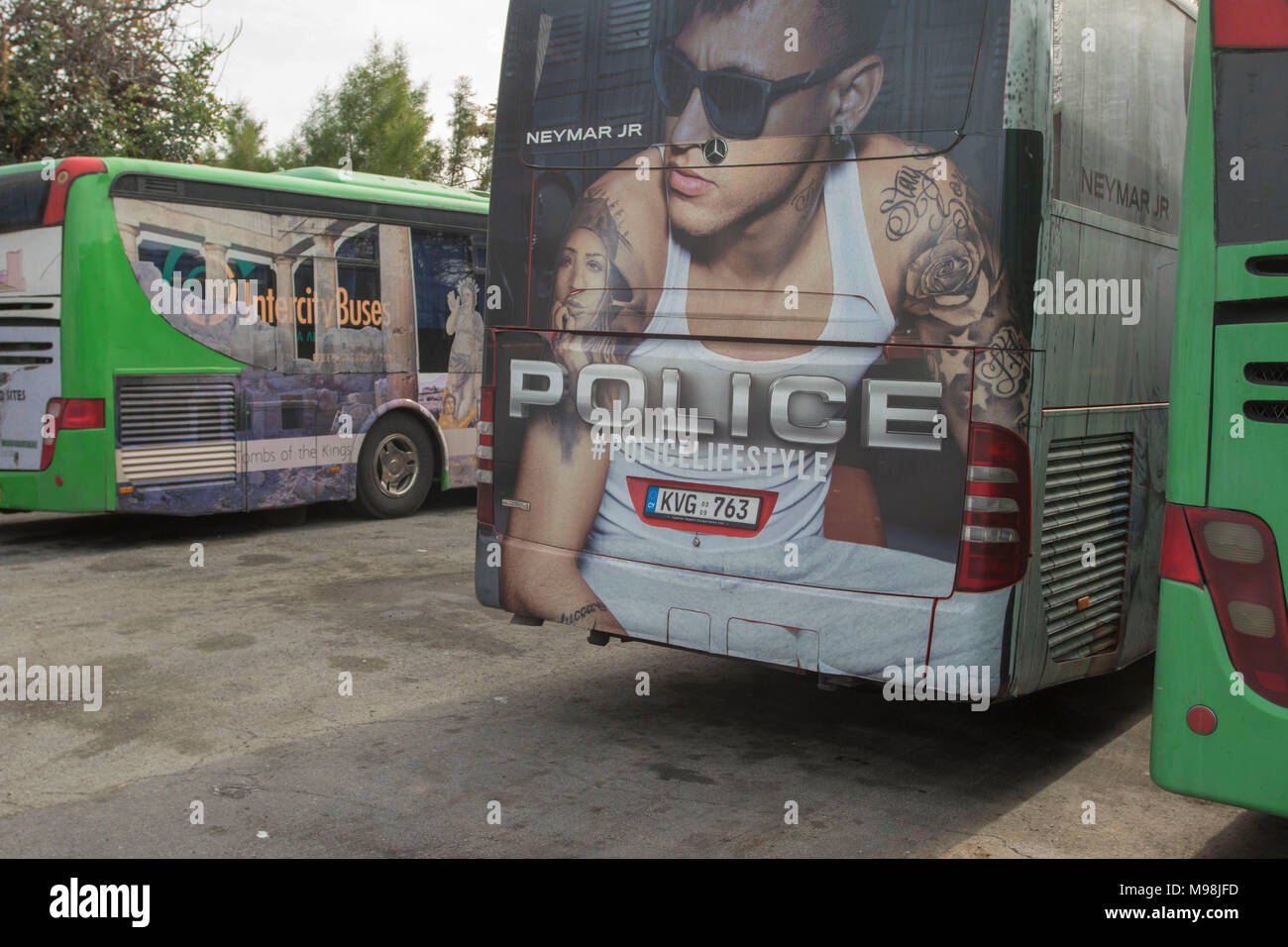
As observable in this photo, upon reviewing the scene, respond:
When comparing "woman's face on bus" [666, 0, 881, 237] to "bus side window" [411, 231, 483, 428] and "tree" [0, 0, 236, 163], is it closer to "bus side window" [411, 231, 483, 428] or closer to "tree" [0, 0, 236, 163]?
"bus side window" [411, 231, 483, 428]

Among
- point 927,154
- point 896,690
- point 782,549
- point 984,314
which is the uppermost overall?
point 927,154

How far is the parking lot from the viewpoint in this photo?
4723mm

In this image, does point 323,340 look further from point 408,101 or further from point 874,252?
point 408,101

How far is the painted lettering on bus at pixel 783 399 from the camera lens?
4.96 metres

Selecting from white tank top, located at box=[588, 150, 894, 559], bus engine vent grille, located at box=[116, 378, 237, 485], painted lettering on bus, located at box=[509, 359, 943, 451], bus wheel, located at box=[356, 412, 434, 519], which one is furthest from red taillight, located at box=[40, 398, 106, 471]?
white tank top, located at box=[588, 150, 894, 559]

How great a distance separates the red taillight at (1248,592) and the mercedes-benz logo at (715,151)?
7.84 feet

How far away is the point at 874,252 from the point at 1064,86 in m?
0.92

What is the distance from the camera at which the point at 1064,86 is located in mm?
4895

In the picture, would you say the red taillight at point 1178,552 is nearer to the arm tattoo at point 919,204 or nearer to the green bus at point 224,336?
the arm tattoo at point 919,204

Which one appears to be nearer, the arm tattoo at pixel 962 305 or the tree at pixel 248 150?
the arm tattoo at pixel 962 305

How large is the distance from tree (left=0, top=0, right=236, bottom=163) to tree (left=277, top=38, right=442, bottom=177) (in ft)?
48.9

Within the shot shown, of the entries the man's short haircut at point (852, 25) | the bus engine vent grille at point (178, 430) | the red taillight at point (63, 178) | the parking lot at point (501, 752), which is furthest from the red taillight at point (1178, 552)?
the red taillight at point (63, 178)

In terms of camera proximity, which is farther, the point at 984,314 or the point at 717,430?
the point at 717,430

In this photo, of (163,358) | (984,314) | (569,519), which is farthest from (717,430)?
(163,358)
